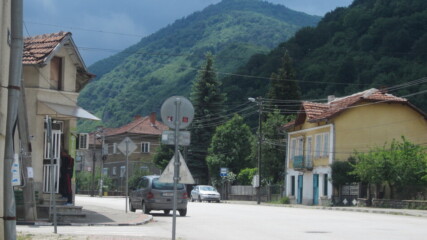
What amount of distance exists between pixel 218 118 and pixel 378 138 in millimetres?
29204

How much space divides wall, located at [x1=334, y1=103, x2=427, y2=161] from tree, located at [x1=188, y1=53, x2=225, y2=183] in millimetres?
28487

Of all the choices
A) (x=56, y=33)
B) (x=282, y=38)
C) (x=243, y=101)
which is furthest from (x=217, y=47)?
(x=56, y=33)

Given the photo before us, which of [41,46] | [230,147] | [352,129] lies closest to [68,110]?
[41,46]

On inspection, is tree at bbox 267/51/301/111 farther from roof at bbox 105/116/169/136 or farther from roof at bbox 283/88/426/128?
roof at bbox 283/88/426/128

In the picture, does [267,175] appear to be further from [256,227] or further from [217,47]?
[217,47]

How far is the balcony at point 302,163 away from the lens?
189 ft

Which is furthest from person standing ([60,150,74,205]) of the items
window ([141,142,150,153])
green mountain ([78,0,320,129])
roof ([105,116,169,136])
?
green mountain ([78,0,320,129])

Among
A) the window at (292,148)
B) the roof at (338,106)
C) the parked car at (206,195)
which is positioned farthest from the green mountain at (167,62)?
the roof at (338,106)

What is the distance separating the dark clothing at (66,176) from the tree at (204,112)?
5600 cm

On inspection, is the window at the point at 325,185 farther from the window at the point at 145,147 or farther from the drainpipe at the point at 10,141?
the window at the point at 145,147

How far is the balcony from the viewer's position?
57750mm

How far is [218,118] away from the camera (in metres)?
81.0

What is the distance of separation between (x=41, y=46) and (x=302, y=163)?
123ft

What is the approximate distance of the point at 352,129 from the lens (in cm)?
5403
